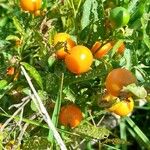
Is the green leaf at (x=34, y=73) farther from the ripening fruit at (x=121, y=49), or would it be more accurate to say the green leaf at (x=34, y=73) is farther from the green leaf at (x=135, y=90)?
the green leaf at (x=135, y=90)

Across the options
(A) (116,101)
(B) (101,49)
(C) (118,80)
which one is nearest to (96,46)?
(B) (101,49)

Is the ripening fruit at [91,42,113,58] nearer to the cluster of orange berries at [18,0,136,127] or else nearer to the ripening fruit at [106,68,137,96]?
the cluster of orange berries at [18,0,136,127]

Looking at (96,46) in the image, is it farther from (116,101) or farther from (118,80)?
(118,80)

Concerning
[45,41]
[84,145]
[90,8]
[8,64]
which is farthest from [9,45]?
[84,145]

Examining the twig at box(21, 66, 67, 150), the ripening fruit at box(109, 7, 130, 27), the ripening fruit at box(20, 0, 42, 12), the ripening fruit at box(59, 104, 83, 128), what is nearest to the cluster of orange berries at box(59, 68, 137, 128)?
the ripening fruit at box(59, 104, 83, 128)

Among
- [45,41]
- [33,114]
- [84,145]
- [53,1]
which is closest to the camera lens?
[45,41]

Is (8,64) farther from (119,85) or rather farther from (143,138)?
(143,138)
